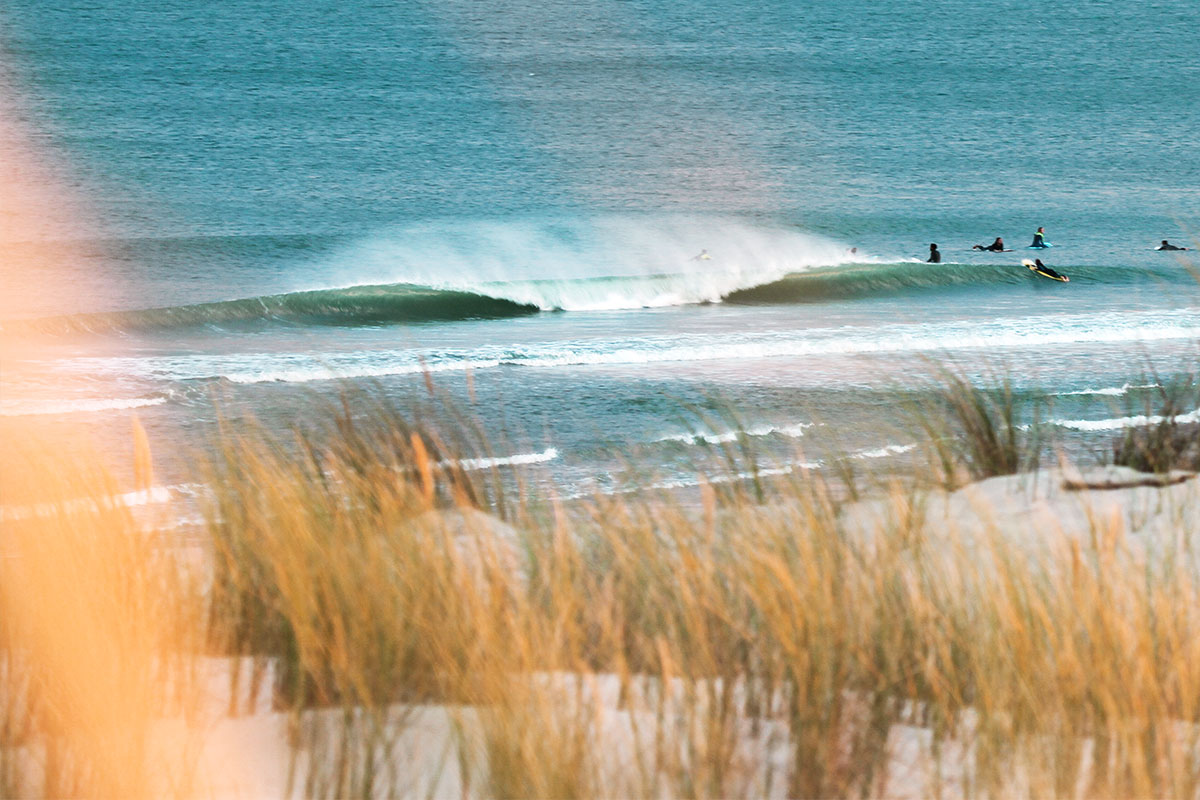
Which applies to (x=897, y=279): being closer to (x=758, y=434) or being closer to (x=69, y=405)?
(x=758, y=434)

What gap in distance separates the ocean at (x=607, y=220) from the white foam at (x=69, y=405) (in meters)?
0.10

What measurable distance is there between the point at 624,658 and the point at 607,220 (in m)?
33.8

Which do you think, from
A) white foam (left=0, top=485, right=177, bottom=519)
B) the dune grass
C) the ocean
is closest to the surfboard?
the ocean

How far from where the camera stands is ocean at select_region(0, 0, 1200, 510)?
10.5 metres

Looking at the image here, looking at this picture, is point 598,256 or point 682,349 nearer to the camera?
point 682,349

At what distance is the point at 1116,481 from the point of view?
16.7ft

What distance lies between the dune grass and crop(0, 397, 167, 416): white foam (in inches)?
274

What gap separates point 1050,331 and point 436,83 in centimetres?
4546

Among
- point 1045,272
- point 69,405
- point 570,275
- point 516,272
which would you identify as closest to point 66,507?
point 69,405

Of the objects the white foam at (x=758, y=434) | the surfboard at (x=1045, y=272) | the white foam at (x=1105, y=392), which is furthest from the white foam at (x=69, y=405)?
the surfboard at (x=1045, y=272)

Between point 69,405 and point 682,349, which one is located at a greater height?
point 682,349

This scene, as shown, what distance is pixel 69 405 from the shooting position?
1050 centimetres

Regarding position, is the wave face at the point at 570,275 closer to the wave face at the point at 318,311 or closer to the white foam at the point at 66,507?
the wave face at the point at 318,311

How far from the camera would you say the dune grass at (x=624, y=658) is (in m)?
2.74
